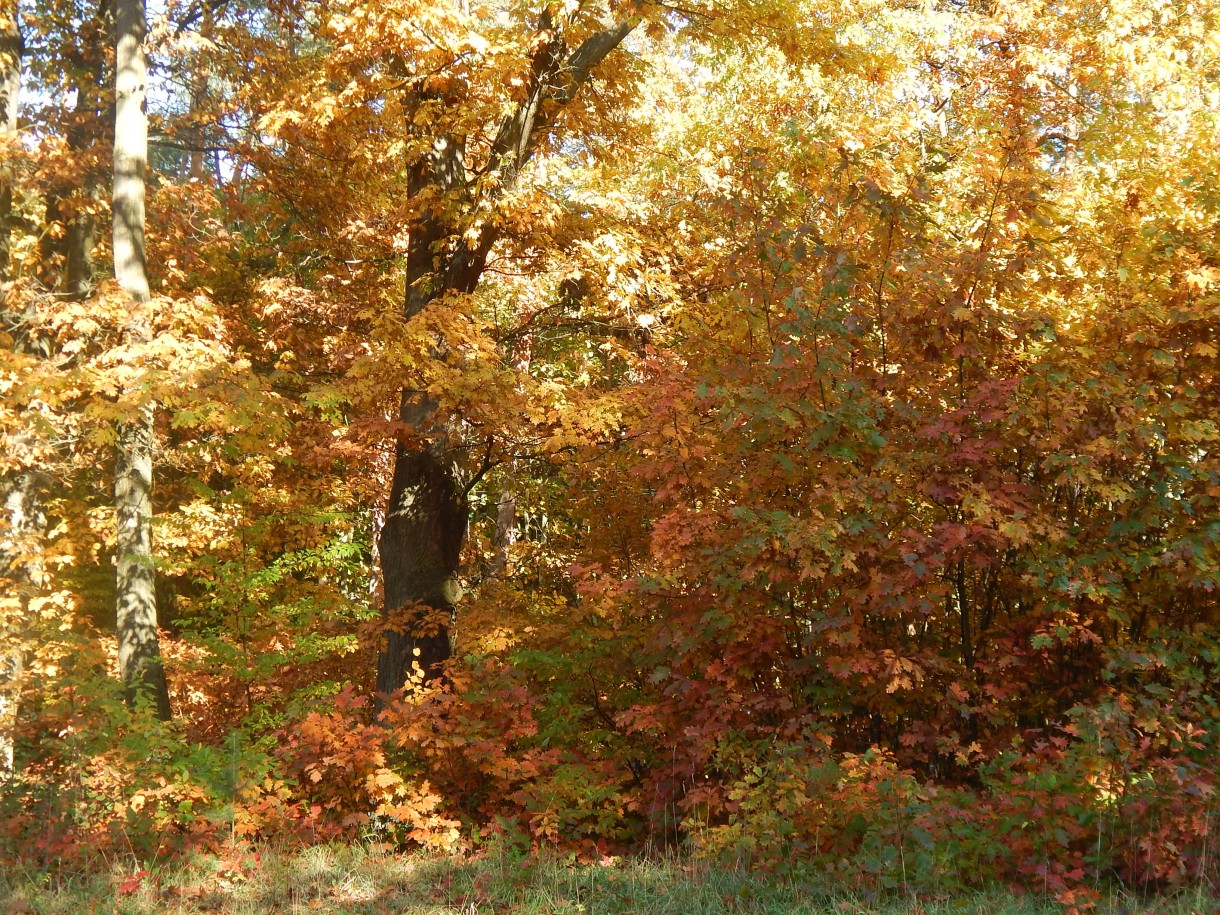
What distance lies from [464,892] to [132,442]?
7586 millimetres

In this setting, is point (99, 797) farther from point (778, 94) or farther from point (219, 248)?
point (778, 94)

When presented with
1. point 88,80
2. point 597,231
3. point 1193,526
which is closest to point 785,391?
point 1193,526

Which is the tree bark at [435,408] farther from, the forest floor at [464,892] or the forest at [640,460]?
the forest floor at [464,892]

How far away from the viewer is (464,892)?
539 cm

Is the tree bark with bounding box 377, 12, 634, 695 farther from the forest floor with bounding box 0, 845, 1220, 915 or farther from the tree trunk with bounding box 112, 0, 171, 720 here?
the forest floor with bounding box 0, 845, 1220, 915

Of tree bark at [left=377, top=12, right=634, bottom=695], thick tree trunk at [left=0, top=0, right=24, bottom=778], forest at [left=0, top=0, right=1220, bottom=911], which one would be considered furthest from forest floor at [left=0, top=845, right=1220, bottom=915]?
thick tree trunk at [left=0, top=0, right=24, bottom=778]

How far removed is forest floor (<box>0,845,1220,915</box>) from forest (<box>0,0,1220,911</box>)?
238 mm

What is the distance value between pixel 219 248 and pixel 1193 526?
40.9 feet

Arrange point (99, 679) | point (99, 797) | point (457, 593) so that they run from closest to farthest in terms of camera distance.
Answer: point (99, 797), point (99, 679), point (457, 593)

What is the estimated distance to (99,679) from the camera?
26.6ft

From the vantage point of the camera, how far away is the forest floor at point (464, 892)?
4668 mm

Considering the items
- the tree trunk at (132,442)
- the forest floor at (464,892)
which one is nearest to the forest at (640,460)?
the tree trunk at (132,442)

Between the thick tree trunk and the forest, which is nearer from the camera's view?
the forest

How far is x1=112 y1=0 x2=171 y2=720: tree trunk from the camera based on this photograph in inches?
431
